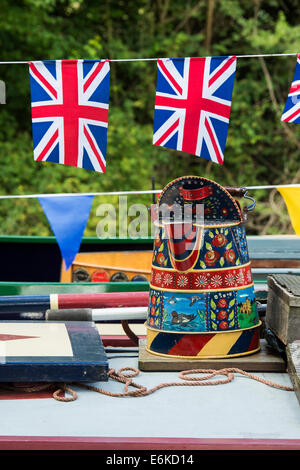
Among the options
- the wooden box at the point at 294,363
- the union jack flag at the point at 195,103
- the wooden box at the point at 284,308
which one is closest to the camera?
the wooden box at the point at 294,363

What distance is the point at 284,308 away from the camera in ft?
6.91

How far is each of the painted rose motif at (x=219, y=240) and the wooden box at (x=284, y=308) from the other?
23 centimetres

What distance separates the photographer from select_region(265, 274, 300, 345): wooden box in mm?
2045

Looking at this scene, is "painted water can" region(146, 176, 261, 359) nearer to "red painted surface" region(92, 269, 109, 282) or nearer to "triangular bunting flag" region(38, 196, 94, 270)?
"triangular bunting flag" region(38, 196, 94, 270)

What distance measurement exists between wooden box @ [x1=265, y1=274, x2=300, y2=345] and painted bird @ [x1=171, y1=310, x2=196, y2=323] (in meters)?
0.27

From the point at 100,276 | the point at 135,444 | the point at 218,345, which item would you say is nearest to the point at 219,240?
the point at 218,345

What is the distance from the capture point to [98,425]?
169 cm

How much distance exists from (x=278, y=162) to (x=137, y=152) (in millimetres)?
2281

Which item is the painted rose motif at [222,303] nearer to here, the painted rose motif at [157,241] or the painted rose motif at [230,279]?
the painted rose motif at [230,279]

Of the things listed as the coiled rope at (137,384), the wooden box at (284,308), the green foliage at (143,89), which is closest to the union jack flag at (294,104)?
the wooden box at (284,308)

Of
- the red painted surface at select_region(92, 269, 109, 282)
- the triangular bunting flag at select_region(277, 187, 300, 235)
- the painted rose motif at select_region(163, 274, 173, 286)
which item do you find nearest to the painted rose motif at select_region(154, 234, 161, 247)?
the painted rose motif at select_region(163, 274, 173, 286)

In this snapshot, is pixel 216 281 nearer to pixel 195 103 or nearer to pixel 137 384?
pixel 137 384

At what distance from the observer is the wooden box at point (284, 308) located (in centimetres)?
204

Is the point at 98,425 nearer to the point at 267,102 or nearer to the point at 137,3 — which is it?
the point at 267,102
